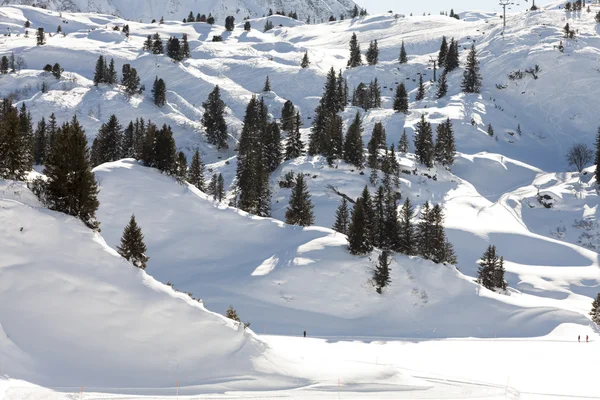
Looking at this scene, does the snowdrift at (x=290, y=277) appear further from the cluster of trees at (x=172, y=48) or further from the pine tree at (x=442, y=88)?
the cluster of trees at (x=172, y=48)

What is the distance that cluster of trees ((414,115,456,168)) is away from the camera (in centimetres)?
9506

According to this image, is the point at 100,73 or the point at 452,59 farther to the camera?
the point at 452,59

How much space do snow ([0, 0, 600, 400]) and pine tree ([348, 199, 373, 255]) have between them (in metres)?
1.22

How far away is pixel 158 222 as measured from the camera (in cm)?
5744

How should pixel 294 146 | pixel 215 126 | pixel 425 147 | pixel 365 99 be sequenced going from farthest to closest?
1. pixel 365 99
2. pixel 215 126
3. pixel 294 146
4. pixel 425 147

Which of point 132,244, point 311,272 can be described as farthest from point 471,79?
point 132,244

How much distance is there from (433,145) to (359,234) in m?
50.9

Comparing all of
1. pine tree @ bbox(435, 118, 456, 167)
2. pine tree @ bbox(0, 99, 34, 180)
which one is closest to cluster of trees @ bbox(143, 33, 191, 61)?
pine tree @ bbox(435, 118, 456, 167)

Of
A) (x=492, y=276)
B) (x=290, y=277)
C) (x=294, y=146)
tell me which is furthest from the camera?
(x=294, y=146)

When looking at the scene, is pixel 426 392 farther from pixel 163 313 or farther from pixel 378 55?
pixel 378 55

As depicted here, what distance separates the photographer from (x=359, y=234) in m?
53.5

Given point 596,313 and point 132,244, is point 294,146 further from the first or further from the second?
point 132,244

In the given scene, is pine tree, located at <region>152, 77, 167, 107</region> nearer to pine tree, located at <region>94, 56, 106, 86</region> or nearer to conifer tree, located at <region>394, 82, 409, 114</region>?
pine tree, located at <region>94, 56, 106, 86</region>

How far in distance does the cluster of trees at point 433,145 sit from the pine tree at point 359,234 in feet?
150
